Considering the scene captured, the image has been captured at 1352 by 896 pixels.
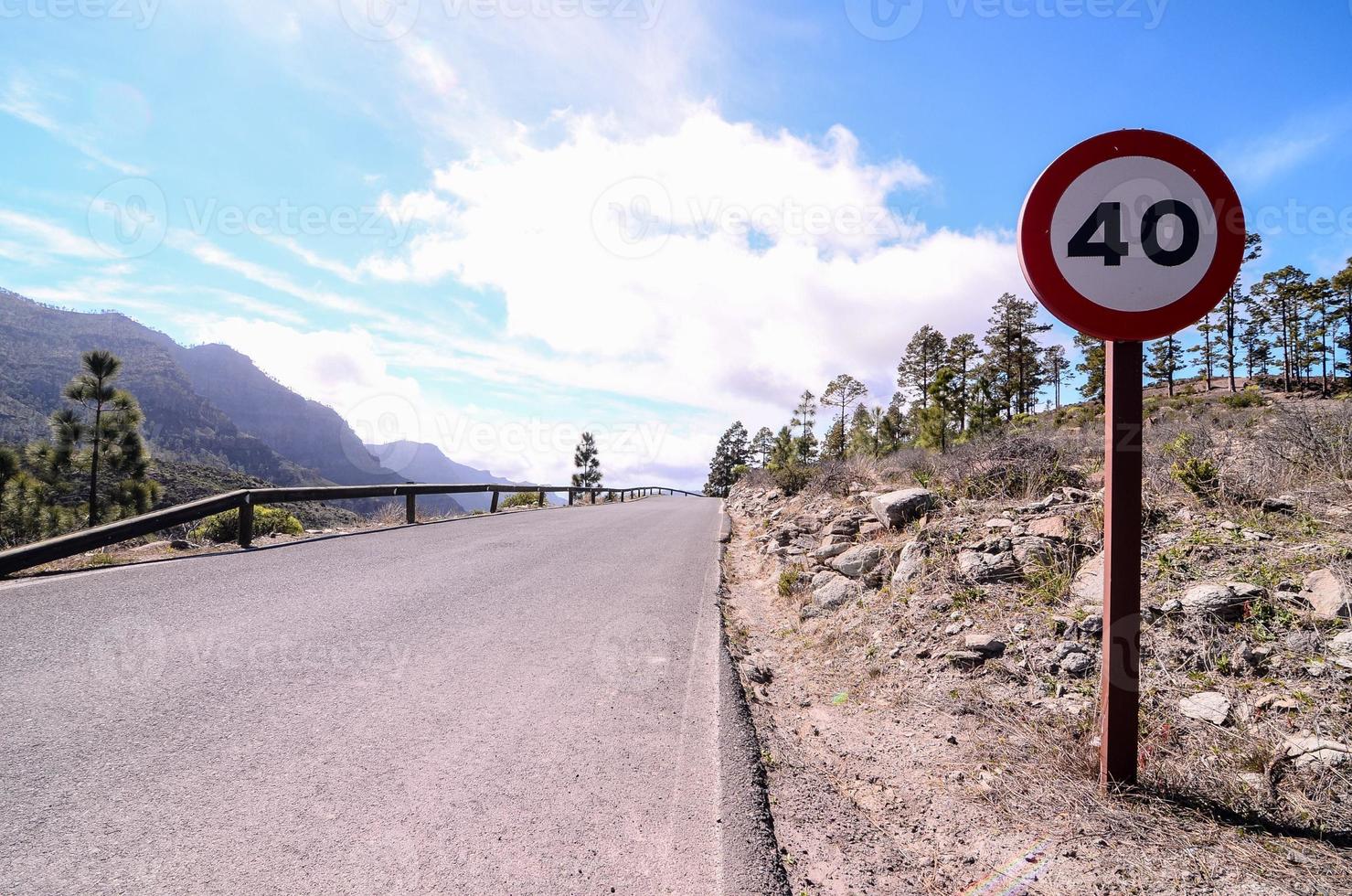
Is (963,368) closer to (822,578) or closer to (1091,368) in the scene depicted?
(1091,368)

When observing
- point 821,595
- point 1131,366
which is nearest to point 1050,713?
point 1131,366

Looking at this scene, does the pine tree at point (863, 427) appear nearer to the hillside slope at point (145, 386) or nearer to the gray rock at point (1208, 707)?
the gray rock at point (1208, 707)

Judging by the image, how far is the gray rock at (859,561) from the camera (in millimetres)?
5992

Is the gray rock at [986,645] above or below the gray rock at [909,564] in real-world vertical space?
below

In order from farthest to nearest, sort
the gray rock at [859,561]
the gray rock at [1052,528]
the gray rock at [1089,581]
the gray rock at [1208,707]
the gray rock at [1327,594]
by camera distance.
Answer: the gray rock at [859,561] → the gray rock at [1052,528] → the gray rock at [1089,581] → the gray rock at [1327,594] → the gray rock at [1208,707]

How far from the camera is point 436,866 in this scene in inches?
77.5

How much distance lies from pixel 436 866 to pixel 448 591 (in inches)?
173

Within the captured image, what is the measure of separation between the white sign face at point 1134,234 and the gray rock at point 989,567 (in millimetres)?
2730

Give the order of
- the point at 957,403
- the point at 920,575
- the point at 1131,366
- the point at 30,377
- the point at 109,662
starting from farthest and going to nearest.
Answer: the point at 30,377 → the point at 957,403 → the point at 920,575 → the point at 109,662 → the point at 1131,366

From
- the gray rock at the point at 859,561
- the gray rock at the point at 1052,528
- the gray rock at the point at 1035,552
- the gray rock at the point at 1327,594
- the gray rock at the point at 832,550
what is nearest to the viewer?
the gray rock at the point at 1327,594

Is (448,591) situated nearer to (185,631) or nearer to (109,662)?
(185,631)

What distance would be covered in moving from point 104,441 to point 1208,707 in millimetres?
44723

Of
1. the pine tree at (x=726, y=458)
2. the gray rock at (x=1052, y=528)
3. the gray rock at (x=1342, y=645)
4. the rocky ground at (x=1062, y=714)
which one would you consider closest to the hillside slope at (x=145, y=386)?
the pine tree at (x=726, y=458)


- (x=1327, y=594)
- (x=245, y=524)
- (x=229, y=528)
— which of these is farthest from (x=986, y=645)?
(x=229, y=528)
